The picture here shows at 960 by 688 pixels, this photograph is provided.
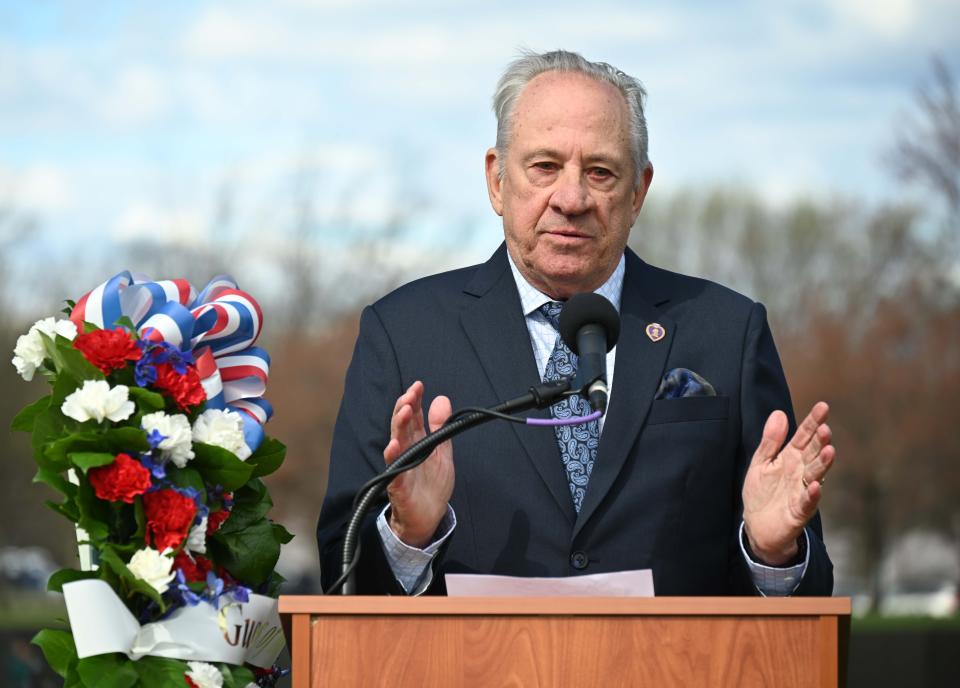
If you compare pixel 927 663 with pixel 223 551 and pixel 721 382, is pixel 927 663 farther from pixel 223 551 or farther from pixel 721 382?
pixel 223 551

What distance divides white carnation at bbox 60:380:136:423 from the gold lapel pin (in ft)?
4.76

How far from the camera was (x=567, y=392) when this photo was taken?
2947 mm

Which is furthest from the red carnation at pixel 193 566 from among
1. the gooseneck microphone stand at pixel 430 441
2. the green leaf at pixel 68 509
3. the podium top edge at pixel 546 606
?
the podium top edge at pixel 546 606

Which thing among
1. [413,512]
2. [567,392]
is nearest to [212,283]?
[413,512]

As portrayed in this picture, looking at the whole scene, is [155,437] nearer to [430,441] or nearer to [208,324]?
[208,324]

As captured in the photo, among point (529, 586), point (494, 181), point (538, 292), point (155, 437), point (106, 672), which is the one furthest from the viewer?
point (494, 181)

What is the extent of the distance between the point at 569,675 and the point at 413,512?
0.62m

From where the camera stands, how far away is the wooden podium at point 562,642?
2.69 m

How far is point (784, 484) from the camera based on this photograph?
3150mm

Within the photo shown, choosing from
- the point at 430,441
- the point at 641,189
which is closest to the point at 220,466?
the point at 430,441

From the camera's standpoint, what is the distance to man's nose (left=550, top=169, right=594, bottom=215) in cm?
380

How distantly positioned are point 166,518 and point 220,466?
0.22 metres

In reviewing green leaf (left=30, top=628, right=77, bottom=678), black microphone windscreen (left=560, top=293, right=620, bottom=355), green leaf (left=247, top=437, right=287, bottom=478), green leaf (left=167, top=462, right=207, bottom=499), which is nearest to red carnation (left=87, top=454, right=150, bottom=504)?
green leaf (left=167, top=462, right=207, bottom=499)

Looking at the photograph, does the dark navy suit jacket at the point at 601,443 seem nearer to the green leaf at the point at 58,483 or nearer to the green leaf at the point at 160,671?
the green leaf at the point at 160,671
